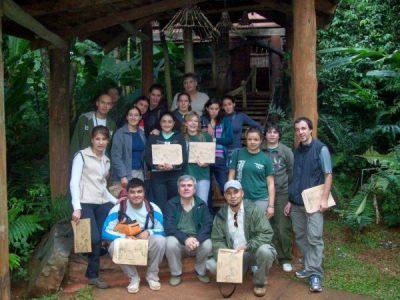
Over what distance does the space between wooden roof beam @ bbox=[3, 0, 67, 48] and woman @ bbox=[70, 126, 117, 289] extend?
1495 mm

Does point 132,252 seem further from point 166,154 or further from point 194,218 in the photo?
point 166,154

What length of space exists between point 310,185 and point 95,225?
2.35 m

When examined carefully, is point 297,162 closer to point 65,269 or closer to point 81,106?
point 65,269

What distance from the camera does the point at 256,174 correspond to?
5324 mm

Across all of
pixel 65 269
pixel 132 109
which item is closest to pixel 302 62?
pixel 132 109

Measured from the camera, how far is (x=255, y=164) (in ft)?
17.4

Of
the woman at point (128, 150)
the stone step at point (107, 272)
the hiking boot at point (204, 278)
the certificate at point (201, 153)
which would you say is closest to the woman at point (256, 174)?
the certificate at point (201, 153)

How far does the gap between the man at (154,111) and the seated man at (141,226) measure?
1.20 meters

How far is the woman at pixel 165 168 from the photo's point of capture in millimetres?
5559

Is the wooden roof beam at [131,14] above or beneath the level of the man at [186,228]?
above

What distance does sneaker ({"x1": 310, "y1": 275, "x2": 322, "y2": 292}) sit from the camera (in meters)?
5.11

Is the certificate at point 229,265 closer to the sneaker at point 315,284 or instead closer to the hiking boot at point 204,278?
the hiking boot at point 204,278

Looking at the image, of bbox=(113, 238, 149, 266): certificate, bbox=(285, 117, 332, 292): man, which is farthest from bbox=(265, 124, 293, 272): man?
bbox=(113, 238, 149, 266): certificate

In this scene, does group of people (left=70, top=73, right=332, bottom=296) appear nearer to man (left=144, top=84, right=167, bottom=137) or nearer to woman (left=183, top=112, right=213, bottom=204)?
woman (left=183, top=112, right=213, bottom=204)
